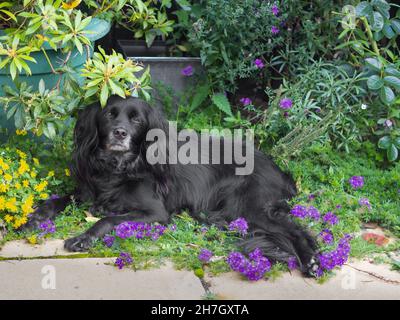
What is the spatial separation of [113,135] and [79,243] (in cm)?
68

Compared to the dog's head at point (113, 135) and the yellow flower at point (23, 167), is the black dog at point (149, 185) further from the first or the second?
the yellow flower at point (23, 167)

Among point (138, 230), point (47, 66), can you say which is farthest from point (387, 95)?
point (47, 66)

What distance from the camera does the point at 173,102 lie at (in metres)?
5.71

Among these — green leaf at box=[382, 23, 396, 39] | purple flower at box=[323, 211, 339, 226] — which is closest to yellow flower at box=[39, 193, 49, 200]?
purple flower at box=[323, 211, 339, 226]

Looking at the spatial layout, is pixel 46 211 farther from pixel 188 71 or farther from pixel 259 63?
pixel 259 63

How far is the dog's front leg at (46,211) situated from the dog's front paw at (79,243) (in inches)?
12.7

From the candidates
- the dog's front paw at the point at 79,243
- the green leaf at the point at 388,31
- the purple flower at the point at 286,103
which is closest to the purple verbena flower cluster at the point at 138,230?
the dog's front paw at the point at 79,243

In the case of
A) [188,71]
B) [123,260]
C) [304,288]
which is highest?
[188,71]

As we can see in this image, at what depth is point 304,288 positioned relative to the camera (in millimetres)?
3426

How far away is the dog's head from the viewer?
3975mm

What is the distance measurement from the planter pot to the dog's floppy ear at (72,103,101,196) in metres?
0.61

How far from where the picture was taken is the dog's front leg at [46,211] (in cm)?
394

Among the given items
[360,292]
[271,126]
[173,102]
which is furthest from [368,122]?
[360,292]

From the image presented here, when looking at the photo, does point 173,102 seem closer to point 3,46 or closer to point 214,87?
point 214,87
